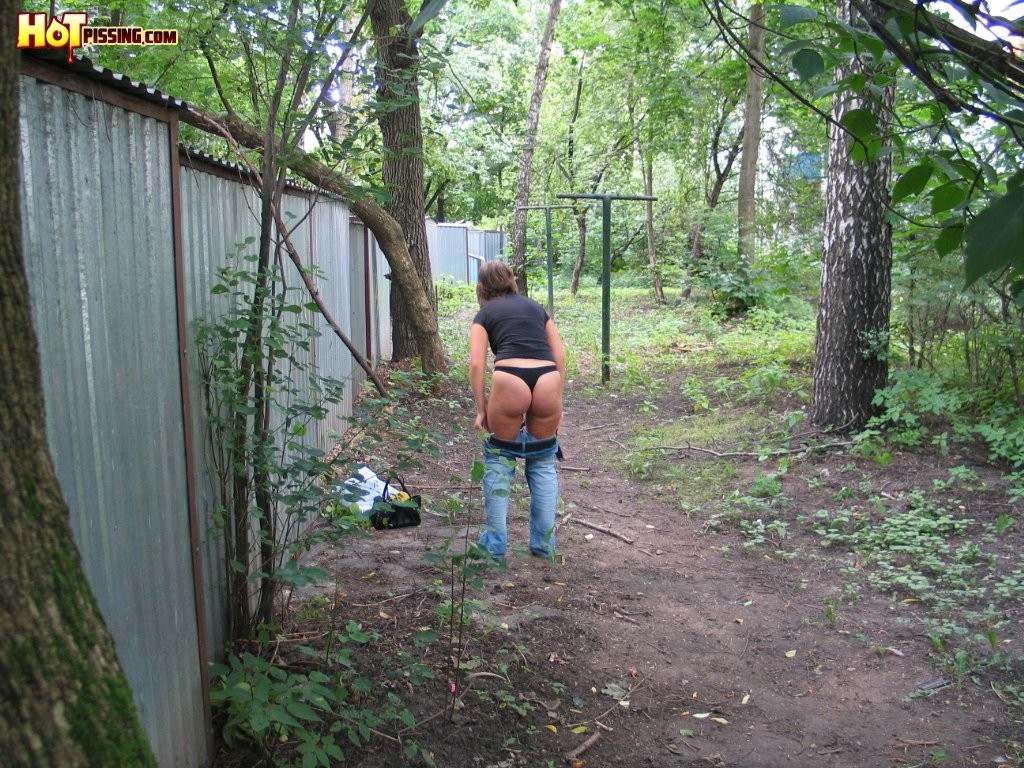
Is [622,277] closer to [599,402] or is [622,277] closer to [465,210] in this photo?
[465,210]

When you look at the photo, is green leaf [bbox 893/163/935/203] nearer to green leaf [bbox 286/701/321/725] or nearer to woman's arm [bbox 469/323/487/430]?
green leaf [bbox 286/701/321/725]

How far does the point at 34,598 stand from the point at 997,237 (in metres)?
1.55

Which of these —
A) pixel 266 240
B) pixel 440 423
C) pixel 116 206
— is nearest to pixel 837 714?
pixel 266 240

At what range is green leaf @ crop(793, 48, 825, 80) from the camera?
189cm

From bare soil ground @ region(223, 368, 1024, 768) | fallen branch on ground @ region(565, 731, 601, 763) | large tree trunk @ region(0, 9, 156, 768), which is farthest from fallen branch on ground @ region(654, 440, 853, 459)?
large tree trunk @ region(0, 9, 156, 768)

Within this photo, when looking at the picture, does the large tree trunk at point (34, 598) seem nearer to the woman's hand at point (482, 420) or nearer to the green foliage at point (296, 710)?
the green foliage at point (296, 710)

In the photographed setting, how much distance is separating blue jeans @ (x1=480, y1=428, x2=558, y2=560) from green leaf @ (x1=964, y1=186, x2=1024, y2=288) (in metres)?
3.85

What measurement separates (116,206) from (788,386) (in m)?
8.38

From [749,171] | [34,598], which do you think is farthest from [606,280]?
[34,598]

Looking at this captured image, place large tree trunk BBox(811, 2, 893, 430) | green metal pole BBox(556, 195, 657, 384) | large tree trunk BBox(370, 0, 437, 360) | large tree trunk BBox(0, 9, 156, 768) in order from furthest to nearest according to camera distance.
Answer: green metal pole BBox(556, 195, 657, 384) < large tree trunk BBox(370, 0, 437, 360) < large tree trunk BBox(811, 2, 893, 430) < large tree trunk BBox(0, 9, 156, 768)

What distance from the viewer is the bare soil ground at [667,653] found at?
3.61m

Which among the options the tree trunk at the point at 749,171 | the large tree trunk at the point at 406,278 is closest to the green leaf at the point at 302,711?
the large tree trunk at the point at 406,278

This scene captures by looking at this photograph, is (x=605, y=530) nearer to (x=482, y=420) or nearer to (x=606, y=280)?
(x=482, y=420)

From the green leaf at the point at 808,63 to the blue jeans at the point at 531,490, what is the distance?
11.4ft
